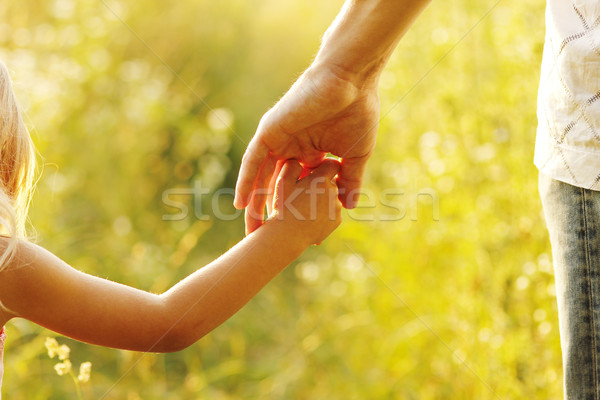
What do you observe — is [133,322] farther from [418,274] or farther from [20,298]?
[418,274]

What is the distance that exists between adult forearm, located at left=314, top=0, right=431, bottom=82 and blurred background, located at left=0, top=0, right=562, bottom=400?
0.70 metres

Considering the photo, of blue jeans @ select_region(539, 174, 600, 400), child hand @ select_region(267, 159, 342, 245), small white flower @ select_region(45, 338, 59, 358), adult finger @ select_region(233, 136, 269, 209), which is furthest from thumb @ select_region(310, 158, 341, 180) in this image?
small white flower @ select_region(45, 338, 59, 358)

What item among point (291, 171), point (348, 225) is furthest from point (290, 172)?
point (348, 225)

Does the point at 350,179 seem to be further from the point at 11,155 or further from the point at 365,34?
the point at 11,155

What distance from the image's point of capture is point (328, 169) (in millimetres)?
1240

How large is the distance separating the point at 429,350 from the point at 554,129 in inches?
51.0

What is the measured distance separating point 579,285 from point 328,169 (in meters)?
0.50

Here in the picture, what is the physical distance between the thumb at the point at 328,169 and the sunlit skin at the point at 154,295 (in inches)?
2.4

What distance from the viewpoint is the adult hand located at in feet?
3.80

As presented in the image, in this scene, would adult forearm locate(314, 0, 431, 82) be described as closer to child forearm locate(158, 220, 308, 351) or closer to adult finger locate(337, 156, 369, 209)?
adult finger locate(337, 156, 369, 209)

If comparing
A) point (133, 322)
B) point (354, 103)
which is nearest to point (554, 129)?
point (354, 103)

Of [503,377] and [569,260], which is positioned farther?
[503,377]

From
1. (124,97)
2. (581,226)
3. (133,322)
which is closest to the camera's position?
(581,226)

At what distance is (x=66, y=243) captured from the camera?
2.21 metres
